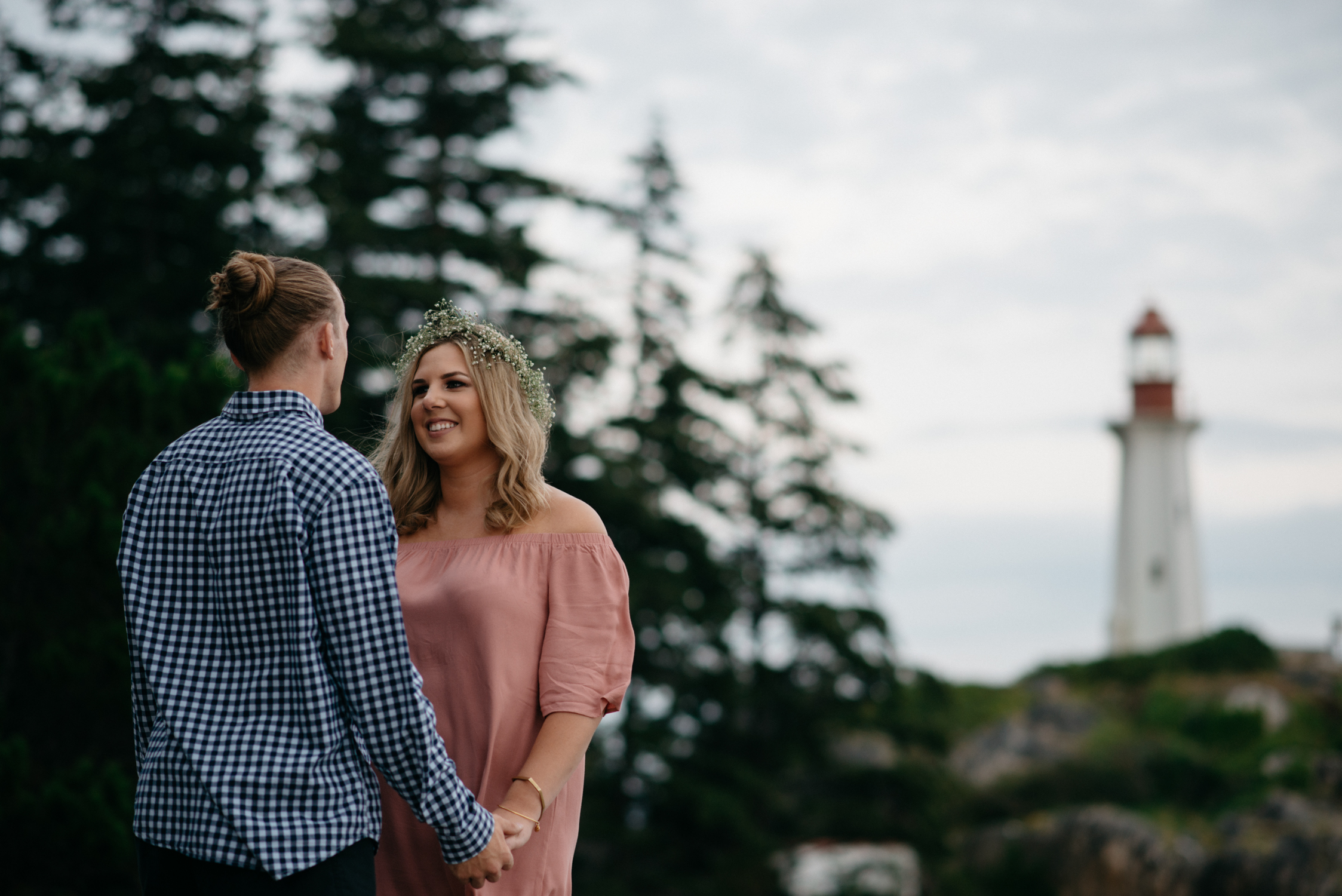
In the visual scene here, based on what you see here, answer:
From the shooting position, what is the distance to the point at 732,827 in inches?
608

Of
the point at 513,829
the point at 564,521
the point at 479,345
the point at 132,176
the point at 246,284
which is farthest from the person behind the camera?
the point at 132,176

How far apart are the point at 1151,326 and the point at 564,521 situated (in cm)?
2874

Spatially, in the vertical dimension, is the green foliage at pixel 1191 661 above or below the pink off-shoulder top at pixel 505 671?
above

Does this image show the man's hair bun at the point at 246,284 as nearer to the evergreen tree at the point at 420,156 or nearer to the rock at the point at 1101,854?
the evergreen tree at the point at 420,156

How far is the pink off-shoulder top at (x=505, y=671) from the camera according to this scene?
2857mm

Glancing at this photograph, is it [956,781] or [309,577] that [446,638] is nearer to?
[309,577]

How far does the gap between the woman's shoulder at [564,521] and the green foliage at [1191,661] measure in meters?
23.7

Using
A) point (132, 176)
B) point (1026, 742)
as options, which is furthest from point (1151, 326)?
point (132, 176)

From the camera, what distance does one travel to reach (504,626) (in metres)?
2.88

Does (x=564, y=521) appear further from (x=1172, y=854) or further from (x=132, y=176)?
(x=1172, y=854)

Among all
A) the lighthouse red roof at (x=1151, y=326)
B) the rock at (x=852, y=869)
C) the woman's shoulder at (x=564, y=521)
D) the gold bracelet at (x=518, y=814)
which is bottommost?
the rock at (x=852, y=869)

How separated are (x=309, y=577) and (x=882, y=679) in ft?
53.8

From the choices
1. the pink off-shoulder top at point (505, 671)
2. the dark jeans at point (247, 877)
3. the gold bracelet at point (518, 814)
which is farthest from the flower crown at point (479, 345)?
the dark jeans at point (247, 877)

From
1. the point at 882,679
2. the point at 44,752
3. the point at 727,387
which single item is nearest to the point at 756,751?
the point at 882,679
